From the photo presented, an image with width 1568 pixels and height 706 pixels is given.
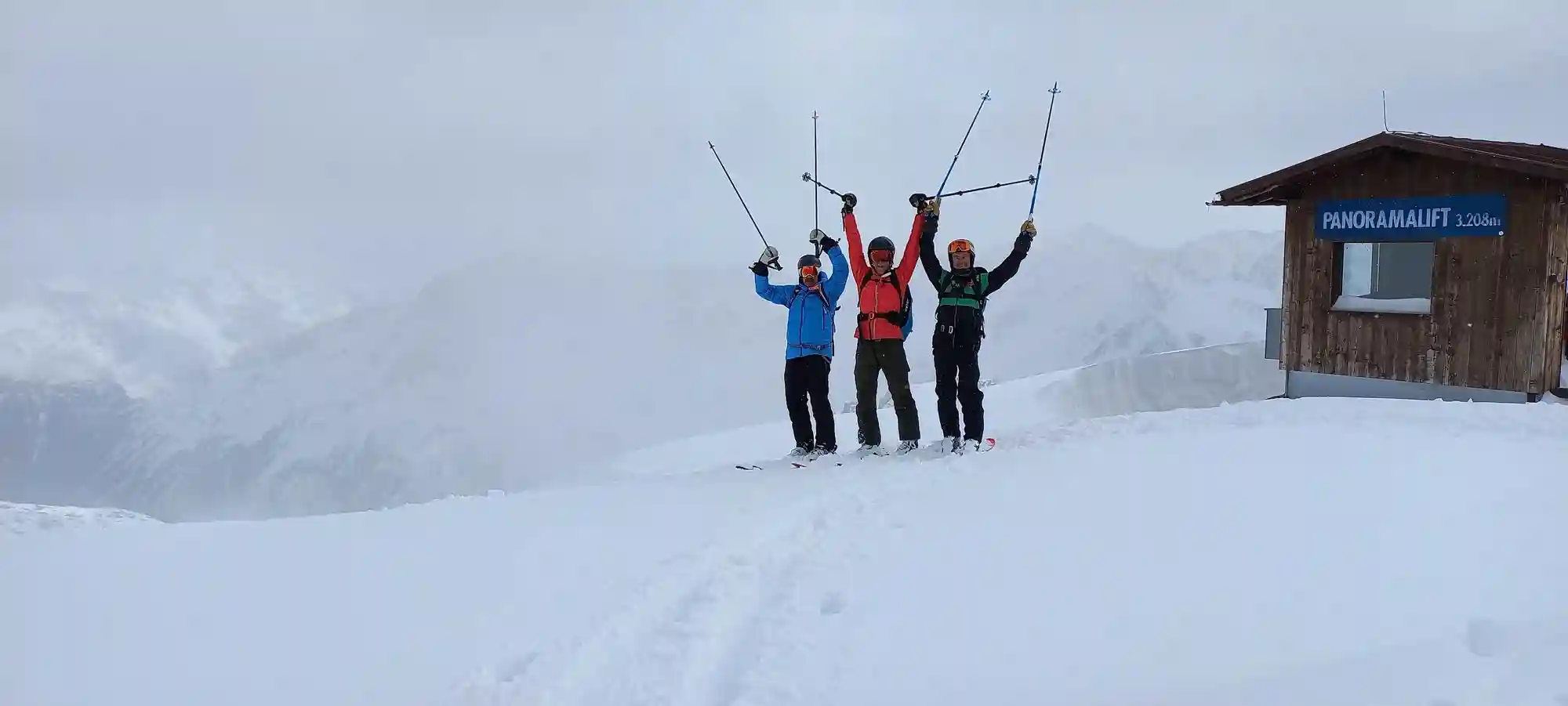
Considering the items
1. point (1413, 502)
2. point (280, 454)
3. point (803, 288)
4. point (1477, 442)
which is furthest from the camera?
point (280, 454)

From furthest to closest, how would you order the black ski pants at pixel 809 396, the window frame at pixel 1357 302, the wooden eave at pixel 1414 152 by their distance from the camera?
the window frame at pixel 1357 302, the wooden eave at pixel 1414 152, the black ski pants at pixel 809 396

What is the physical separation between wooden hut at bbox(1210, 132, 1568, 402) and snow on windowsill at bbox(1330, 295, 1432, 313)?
27mm

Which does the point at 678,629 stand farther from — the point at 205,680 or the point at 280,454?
the point at 280,454

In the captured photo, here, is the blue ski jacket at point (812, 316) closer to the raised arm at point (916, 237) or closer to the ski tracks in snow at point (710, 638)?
the raised arm at point (916, 237)

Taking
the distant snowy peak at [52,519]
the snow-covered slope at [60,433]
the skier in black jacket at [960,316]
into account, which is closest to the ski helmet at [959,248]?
the skier in black jacket at [960,316]

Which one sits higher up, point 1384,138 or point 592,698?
point 1384,138

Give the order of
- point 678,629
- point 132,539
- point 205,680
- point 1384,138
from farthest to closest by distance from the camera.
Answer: point 1384,138 < point 132,539 < point 678,629 < point 205,680

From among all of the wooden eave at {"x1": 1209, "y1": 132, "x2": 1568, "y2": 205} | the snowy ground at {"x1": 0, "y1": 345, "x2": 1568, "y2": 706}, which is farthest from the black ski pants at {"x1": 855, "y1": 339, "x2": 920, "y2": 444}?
the wooden eave at {"x1": 1209, "y1": 132, "x2": 1568, "y2": 205}

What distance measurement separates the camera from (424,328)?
14875 centimetres

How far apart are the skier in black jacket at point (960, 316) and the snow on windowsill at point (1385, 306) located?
7.49 meters

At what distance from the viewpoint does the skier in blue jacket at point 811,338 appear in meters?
8.72

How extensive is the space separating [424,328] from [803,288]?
497ft

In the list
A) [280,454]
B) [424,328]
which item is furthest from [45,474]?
[424,328]

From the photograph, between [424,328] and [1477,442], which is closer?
[1477,442]
